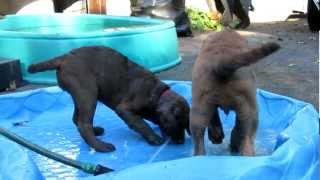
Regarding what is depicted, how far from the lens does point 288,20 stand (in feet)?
38.6

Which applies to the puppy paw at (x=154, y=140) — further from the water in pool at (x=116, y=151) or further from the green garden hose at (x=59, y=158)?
the green garden hose at (x=59, y=158)

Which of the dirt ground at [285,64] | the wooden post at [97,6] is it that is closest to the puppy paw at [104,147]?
the dirt ground at [285,64]

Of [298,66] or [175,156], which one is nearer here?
[175,156]

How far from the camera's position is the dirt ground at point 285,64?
5535 mm

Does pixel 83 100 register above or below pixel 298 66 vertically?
above

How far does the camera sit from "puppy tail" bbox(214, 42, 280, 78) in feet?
8.03

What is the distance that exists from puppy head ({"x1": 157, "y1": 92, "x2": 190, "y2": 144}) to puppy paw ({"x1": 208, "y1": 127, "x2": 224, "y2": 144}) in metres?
0.16

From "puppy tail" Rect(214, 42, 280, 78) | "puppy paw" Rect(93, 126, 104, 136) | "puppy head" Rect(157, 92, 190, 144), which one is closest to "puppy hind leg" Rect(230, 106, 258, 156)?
"puppy tail" Rect(214, 42, 280, 78)

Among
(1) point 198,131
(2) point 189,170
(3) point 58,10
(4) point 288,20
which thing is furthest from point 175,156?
(4) point 288,20

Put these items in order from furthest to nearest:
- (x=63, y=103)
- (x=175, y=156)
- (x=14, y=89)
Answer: (x=14, y=89)
(x=63, y=103)
(x=175, y=156)

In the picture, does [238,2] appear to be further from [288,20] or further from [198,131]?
[198,131]

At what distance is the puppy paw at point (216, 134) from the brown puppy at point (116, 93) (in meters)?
0.17

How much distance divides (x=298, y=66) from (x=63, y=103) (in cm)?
319

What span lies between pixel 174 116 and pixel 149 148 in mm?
256
